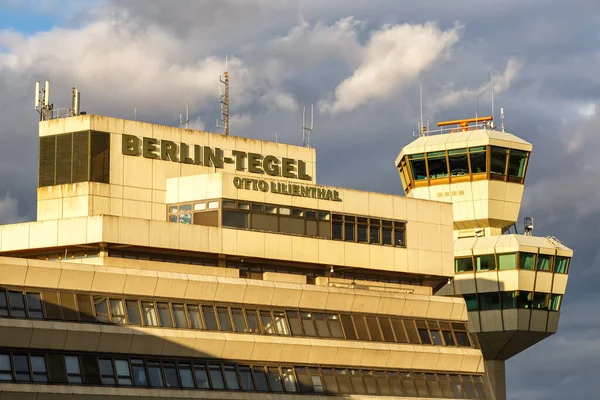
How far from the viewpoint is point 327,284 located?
77562 mm

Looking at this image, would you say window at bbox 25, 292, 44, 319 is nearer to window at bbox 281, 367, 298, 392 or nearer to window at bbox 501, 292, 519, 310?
window at bbox 281, 367, 298, 392

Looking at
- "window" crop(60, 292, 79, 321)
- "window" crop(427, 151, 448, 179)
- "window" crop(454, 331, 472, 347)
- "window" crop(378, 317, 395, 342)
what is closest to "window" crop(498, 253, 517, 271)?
"window" crop(427, 151, 448, 179)

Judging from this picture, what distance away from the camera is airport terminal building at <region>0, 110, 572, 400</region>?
6406 centimetres

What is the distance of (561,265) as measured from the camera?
120312mm

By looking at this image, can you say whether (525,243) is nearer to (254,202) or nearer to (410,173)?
(410,173)

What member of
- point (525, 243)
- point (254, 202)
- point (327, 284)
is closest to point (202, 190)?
point (254, 202)

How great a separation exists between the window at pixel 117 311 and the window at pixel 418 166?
6358 cm

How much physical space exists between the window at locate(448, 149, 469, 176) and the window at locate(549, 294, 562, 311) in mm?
14762

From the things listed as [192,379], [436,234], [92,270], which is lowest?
[192,379]

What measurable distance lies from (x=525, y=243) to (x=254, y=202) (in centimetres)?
5059

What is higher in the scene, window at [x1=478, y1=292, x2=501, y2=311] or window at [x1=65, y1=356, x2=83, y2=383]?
window at [x1=478, y1=292, x2=501, y2=311]

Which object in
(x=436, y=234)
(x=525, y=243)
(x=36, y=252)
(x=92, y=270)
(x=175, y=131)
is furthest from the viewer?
(x=525, y=243)

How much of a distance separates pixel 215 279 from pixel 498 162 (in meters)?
58.7

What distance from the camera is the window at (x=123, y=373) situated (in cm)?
6500
